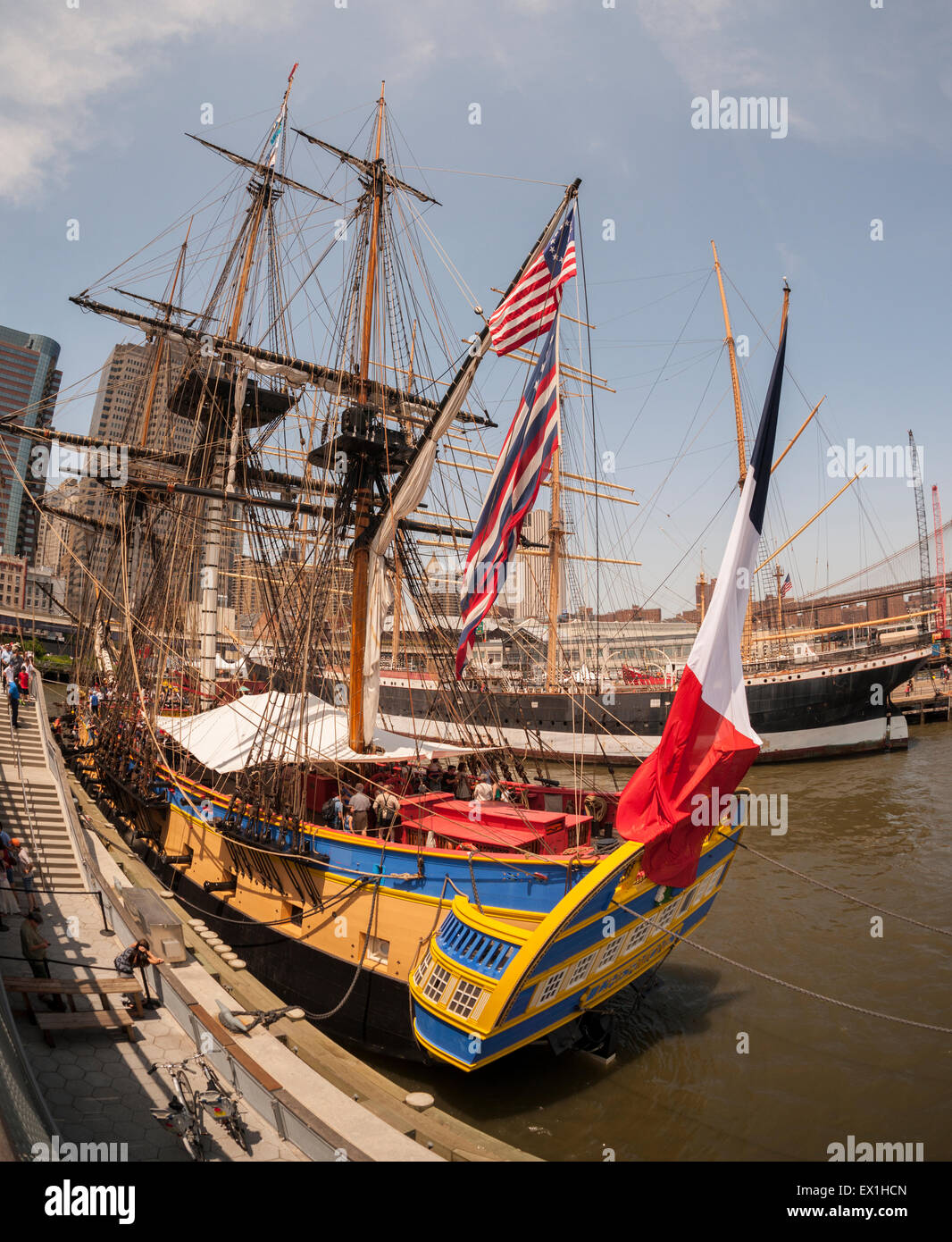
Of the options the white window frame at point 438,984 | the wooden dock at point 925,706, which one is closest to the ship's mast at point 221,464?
the white window frame at point 438,984

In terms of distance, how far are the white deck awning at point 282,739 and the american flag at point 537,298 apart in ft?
21.8

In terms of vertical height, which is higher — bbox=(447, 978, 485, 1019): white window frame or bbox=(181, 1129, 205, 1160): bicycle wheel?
bbox=(447, 978, 485, 1019): white window frame

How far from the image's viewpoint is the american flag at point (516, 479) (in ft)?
31.8

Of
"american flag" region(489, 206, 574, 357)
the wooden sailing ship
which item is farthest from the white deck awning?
"american flag" region(489, 206, 574, 357)

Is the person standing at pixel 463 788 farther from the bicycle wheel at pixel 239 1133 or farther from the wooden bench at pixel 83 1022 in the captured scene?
the bicycle wheel at pixel 239 1133

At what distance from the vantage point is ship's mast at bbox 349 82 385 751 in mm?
13438

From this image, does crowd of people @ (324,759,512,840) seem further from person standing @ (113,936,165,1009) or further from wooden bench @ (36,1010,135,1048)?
wooden bench @ (36,1010,135,1048)

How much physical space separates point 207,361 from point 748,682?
27.6 metres

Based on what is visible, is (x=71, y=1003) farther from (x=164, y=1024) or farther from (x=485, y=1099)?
(x=485, y=1099)

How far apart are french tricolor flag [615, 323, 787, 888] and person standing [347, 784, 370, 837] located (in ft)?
14.4

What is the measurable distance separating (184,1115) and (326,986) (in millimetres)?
4443
